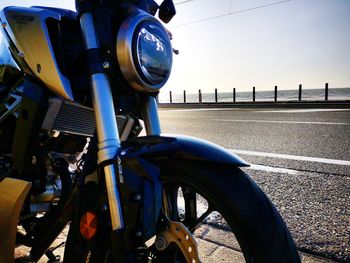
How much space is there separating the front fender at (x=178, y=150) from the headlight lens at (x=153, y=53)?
0.26m

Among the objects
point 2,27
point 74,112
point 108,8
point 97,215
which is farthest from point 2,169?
point 108,8

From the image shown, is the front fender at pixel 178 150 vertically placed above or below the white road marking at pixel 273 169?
above

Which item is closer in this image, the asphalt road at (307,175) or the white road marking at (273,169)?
the asphalt road at (307,175)

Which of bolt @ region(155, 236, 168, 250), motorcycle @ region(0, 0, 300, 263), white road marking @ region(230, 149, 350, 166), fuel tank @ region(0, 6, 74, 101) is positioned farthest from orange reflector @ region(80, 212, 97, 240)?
white road marking @ region(230, 149, 350, 166)

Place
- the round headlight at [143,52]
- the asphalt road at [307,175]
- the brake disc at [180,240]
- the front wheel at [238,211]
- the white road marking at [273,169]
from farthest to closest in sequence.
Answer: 1. the white road marking at [273,169]
2. the asphalt road at [307,175]
3. the round headlight at [143,52]
4. the brake disc at [180,240]
5. the front wheel at [238,211]

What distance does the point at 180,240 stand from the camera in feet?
3.32

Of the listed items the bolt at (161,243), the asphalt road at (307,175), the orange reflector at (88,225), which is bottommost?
the asphalt road at (307,175)

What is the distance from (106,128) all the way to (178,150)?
9.9 inches

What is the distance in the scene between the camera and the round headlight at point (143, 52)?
1.11 metres

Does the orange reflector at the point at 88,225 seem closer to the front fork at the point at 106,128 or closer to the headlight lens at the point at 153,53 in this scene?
the front fork at the point at 106,128

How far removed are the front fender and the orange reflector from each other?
25 centimetres

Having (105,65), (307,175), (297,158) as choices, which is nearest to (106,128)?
(105,65)

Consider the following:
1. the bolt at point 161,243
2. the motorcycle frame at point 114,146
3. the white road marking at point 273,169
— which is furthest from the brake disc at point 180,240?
the white road marking at point 273,169

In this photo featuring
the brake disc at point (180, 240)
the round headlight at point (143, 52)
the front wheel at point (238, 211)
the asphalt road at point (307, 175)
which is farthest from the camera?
the asphalt road at point (307, 175)
